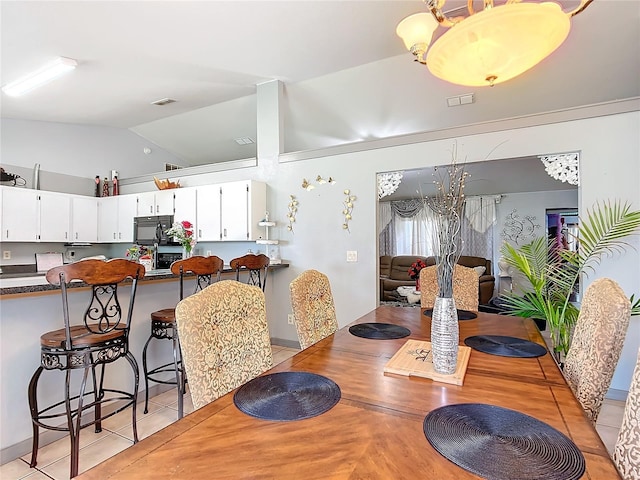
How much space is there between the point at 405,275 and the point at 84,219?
6.06m

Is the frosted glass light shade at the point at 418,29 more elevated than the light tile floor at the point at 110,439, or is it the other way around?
the frosted glass light shade at the point at 418,29

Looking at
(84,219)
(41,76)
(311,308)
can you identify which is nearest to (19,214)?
(84,219)

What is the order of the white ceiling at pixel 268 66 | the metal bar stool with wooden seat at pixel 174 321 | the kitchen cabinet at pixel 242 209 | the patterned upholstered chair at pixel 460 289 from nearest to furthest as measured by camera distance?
the metal bar stool with wooden seat at pixel 174 321 → the patterned upholstered chair at pixel 460 289 → the white ceiling at pixel 268 66 → the kitchen cabinet at pixel 242 209

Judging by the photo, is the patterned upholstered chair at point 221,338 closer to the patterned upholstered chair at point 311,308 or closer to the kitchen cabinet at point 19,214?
the patterned upholstered chair at point 311,308

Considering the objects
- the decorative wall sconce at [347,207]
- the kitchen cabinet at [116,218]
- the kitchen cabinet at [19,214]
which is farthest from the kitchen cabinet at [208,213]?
the kitchen cabinet at [19,214]

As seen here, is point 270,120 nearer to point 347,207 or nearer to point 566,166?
point 347,207

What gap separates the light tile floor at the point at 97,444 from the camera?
1.81m

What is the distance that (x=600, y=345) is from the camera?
47.5 inches

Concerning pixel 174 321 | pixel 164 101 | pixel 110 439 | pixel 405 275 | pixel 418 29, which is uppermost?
pixel 164 101

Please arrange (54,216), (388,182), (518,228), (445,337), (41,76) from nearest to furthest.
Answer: (445,337) < (41,76) < (388,182) < (54,216) < (518,228)

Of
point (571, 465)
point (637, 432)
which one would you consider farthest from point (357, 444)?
point (637, 432)

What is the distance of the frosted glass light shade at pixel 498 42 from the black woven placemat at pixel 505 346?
1327mm

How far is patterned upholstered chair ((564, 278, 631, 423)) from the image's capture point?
1162 millimetres

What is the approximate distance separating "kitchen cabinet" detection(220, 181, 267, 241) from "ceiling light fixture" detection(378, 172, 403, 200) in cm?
145
